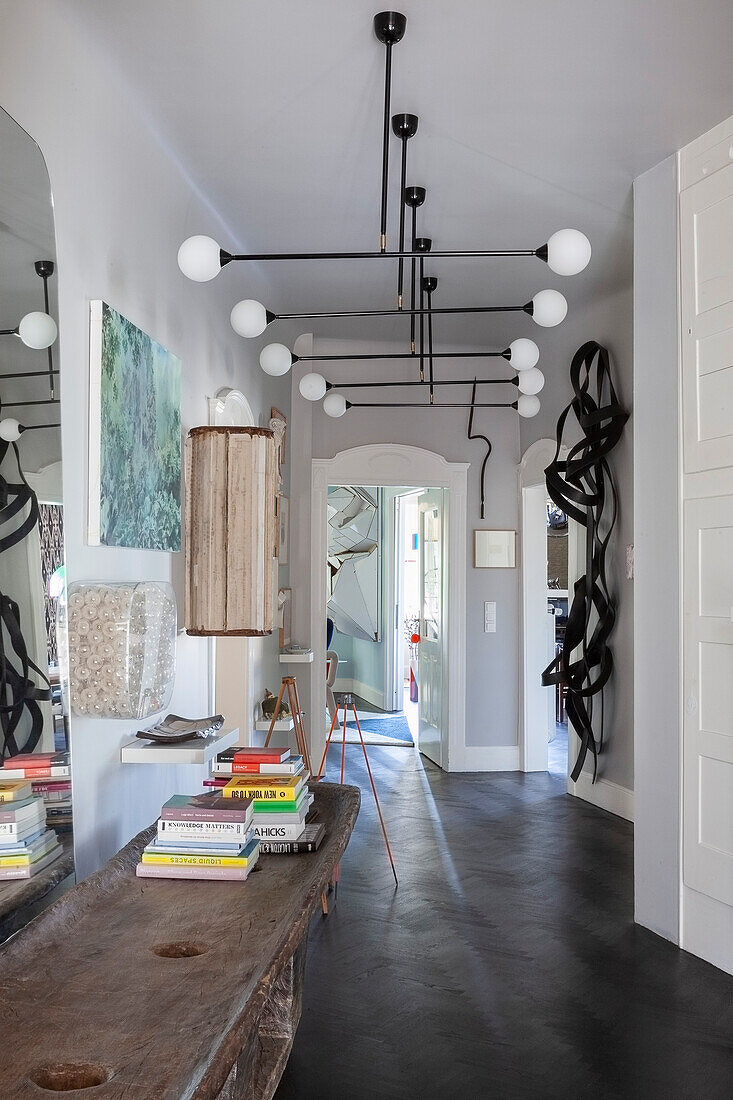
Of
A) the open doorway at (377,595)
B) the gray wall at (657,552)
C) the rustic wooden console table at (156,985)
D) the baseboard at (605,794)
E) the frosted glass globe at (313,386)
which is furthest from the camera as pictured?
the open doorway at (377,595)

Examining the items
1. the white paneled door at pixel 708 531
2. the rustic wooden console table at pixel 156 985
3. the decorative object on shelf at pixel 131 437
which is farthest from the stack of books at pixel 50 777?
the white paneled door at pixel 708 531

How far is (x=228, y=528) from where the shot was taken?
353 cm

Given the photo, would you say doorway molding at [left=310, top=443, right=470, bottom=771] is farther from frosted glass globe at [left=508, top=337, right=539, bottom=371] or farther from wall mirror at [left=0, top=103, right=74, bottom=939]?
wall mirror at [left=0, top=103, right=74, bottom=939]

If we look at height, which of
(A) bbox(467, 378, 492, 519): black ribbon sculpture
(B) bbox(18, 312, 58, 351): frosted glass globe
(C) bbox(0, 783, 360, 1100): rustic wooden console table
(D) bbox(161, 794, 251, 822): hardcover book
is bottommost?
(C) bbox(0, 783, 360, 1100): rustic wooden console table

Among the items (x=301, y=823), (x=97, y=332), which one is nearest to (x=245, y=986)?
(x=301, y=823)

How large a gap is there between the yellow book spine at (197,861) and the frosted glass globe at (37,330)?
140 centimetres

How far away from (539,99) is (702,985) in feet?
11.2

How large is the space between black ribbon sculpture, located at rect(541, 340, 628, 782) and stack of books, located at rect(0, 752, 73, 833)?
400 centimetres

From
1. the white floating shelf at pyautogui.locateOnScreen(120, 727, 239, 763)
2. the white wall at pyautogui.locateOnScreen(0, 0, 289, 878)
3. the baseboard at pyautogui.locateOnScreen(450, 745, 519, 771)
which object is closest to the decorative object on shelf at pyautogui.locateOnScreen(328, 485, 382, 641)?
the baseboard at pyautogui.locateOnScreen(450, 745, 519, 771)

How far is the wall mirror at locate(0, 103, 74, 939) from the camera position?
7.19 feet

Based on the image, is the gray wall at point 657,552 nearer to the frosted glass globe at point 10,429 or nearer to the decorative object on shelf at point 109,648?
the decorative object on shelf at point 109,648

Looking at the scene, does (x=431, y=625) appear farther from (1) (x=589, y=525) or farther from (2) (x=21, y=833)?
(2) (x=21, y=833)

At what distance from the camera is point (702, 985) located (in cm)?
344

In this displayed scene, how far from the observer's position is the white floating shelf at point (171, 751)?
3064 mm
